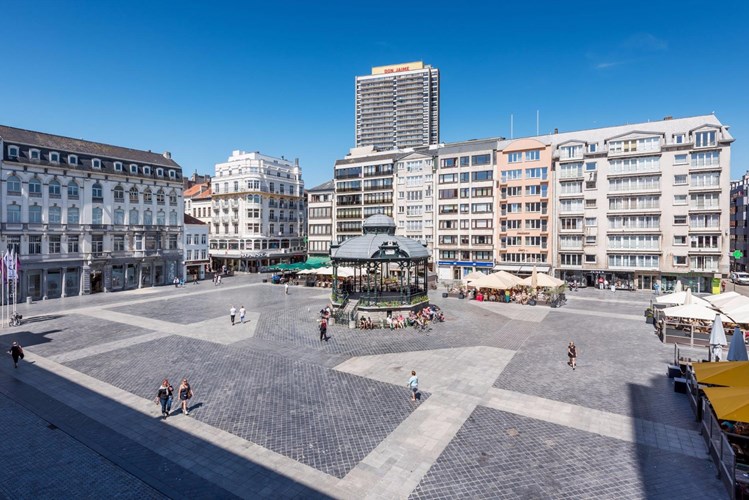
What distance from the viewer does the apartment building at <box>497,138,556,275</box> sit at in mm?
64250

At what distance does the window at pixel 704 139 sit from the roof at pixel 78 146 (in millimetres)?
77881

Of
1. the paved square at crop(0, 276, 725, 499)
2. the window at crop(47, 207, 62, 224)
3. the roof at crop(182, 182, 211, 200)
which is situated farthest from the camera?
the roof at crop(182, 182, 211, 200)

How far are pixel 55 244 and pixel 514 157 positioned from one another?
2662 inches

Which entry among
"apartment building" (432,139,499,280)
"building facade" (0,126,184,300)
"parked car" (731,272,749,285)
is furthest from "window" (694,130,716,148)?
"building facade" (0,126,184,300)

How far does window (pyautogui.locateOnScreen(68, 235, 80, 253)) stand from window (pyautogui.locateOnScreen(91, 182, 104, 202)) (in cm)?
588

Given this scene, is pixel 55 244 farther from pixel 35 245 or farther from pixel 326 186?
pixel 326 186

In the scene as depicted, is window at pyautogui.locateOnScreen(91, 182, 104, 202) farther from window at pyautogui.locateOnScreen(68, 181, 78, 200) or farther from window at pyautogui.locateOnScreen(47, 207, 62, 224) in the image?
window at pyautogui.locateOnScreen(47, 207, 62, 224)

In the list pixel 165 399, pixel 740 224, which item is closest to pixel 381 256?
pixel 165 399

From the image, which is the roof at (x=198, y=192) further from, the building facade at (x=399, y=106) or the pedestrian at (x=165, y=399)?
the building facade at (x=399, y=106)

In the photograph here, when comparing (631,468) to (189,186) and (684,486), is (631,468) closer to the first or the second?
(684,486)

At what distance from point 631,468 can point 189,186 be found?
11228cm

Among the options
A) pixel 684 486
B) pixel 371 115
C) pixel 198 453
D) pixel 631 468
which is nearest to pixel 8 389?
pixel 198 453

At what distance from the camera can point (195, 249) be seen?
75562mm

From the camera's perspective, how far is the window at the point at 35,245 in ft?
164
